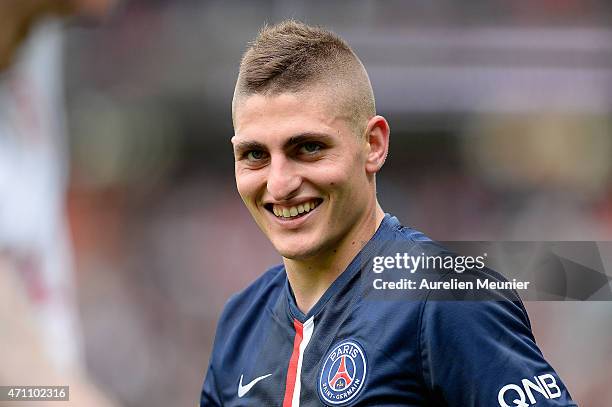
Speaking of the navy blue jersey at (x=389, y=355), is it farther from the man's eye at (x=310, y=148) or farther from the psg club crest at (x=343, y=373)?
the man's eye at (x=310, y=148)

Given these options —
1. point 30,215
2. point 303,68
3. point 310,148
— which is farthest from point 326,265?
point 30,215

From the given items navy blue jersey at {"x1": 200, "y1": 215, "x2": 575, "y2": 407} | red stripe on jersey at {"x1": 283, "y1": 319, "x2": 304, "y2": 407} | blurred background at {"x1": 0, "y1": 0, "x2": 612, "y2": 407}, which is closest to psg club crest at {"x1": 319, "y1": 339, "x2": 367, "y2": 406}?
navy blue jersey at {"x1": 200, "y1": 215, "x2": 575, "y2": 407}

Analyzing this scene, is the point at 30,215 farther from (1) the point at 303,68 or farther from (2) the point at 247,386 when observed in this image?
(1) the point at 303,68

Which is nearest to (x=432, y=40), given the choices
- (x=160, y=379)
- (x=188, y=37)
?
(x=188, y=37)

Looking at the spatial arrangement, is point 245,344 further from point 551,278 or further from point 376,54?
point 376,54

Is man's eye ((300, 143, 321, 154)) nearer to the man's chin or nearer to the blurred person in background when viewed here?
the man's chin

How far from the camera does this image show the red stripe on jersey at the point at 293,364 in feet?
9.20

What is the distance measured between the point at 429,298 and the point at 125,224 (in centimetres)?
634

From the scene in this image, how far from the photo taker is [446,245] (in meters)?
2.85

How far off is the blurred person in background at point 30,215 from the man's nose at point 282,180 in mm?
612

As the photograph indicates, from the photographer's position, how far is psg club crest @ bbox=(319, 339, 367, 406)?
2605mm

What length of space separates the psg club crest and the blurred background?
515cm

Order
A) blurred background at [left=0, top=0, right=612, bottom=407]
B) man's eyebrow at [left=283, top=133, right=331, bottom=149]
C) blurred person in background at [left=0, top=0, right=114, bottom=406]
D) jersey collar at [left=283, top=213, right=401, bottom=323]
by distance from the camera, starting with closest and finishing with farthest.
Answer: blurred person in background at [left=0, top=0, right=114, bottom=406] < man's eyebrow at [left=283, top=133, right=331, bottom=149] < jersey collar at [left=283, top=213, right=401, bottom=323] < blurred background at [left=0, top=0, right=612, bottom=407]

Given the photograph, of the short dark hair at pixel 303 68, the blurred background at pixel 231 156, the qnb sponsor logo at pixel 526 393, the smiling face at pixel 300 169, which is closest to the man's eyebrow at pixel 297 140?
the smiling face at pixel 300 169
